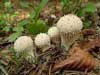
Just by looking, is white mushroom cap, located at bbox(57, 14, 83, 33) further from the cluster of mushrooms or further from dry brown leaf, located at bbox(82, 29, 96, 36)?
dry brown leaf, located at bbox(82, 29, 96, 36)

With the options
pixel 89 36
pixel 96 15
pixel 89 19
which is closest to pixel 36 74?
pixel 89 36

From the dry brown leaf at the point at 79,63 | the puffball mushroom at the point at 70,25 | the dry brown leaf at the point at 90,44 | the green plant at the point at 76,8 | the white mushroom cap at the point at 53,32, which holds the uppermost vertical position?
the green plant at the point at 76,8

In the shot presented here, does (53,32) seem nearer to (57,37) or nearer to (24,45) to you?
(57,37)

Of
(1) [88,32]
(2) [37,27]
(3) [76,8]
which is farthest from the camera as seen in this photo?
(3) [76,8]

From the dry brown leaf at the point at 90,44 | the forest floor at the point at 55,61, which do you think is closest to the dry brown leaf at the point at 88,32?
the forest floor at the point at 55,61

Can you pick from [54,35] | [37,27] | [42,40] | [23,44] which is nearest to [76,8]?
[37,27]

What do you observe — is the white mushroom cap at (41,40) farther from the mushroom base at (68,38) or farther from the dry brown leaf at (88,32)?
the dry brown leaf at (88,32)

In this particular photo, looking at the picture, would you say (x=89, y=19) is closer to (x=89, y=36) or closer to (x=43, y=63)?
(x=89, y=36)

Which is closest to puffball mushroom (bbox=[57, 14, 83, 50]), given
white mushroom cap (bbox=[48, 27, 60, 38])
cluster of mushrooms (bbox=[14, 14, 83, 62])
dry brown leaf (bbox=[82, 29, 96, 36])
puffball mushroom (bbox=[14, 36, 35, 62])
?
cluster of mushrooms (bbox=[14, 14, 83, 62])
